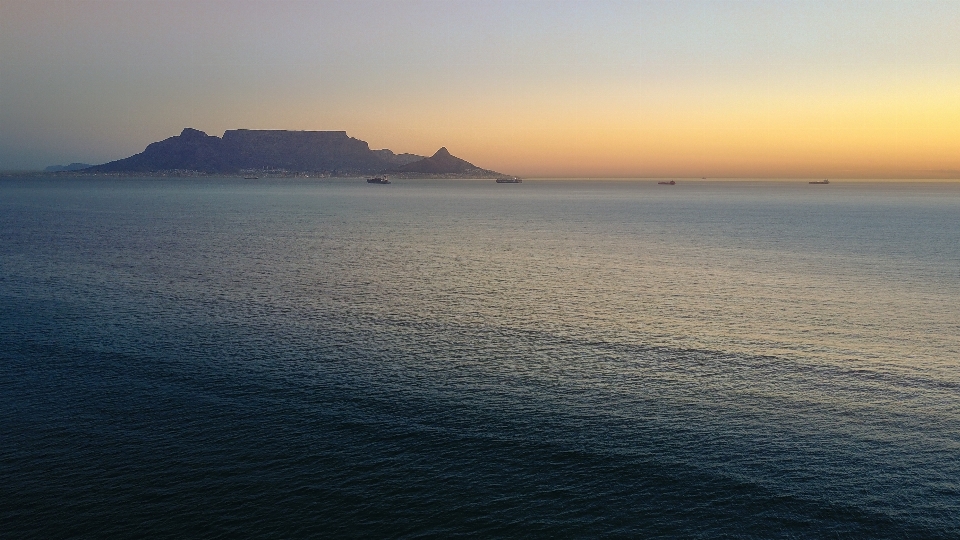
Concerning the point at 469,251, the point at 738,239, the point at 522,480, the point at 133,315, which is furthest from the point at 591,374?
the point at 738,239

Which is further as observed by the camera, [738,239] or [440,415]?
[738,239]

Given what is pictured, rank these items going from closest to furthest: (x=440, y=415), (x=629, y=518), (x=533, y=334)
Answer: (x=629, y=518), (x=440, y=415), (x=533, y=334)

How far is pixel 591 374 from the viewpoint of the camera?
50.2 m

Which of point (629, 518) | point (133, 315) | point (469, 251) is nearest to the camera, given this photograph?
point (629, 518)

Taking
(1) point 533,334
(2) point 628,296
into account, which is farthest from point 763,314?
(1) point 533,334

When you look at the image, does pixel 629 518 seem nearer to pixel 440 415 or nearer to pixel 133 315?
pixel 440 415

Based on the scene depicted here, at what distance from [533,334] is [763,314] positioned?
25.2 m

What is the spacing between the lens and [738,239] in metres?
149

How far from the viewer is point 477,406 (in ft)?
143

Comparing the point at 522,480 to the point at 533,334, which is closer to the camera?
the point at 522,480

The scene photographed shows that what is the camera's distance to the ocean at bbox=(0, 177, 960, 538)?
105 feet

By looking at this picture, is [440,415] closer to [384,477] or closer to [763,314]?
[384,477]

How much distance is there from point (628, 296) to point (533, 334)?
21.4 meters

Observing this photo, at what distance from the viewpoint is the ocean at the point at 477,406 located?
3191 centimetres
